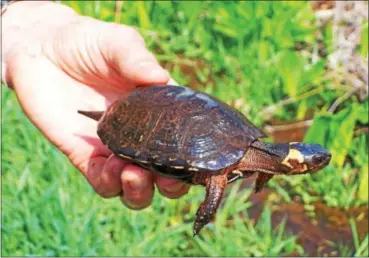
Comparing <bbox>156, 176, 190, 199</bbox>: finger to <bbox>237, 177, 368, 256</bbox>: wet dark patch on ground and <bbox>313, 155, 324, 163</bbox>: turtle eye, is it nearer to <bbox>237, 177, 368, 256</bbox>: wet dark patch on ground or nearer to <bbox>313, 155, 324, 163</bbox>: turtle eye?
<bbox>313, 155, 324, 163</bbox>: turtle eye

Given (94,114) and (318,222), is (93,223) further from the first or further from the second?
A: (318,222)

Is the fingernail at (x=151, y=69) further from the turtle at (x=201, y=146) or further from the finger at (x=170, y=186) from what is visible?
the finger at (x=170, y=186)

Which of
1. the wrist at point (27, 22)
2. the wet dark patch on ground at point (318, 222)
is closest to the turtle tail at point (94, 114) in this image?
the wrist at point (27, 22)

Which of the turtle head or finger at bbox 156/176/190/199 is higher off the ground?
the turtle head

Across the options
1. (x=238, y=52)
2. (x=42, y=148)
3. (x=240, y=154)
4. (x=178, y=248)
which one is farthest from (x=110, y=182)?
(x=238, y=52)

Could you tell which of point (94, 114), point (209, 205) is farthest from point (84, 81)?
point (209, 205)

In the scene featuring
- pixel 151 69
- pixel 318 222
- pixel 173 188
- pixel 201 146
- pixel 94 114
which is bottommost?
pixel 318 222

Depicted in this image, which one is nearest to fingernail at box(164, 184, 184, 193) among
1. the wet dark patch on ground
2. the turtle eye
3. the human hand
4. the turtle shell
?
the human hand

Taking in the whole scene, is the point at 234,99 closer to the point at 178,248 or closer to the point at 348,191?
the point at 348,191
